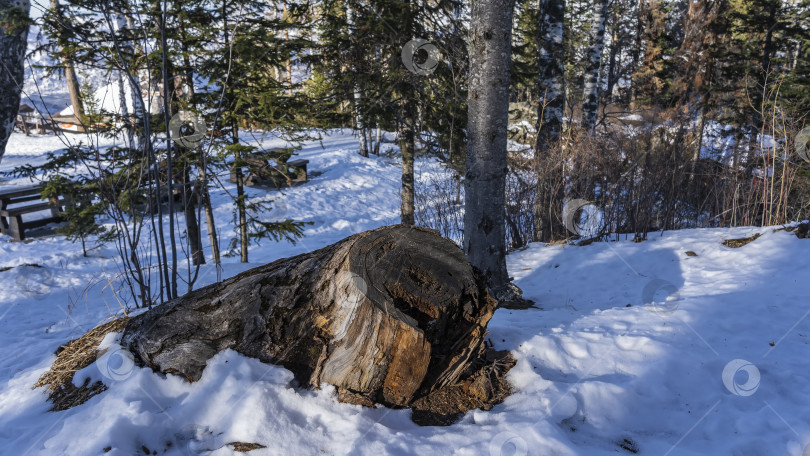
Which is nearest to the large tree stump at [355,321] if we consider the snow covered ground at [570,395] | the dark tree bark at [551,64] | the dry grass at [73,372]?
the snow covered ground at [570,395]

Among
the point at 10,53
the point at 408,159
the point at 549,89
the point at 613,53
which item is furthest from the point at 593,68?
the point at 613,53

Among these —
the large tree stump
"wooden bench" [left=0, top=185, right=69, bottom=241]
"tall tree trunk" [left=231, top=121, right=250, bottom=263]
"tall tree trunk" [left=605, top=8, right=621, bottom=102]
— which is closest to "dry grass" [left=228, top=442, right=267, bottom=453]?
the large tree stump

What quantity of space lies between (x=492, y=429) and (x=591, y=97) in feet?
32.4

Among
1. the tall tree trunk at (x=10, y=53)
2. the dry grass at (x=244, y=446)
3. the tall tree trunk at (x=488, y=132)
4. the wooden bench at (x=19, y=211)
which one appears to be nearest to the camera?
the dry grass at (x=244, y=446)

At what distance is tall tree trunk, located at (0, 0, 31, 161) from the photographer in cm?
497

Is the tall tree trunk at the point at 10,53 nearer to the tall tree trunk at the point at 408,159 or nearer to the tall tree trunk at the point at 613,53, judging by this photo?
the tall tree trunk at the point at 408,159

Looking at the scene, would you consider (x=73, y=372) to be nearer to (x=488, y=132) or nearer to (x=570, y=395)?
(x=570, y=395)

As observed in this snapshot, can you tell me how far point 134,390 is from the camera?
1987 millimetres

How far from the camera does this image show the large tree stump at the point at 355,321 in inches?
75.6

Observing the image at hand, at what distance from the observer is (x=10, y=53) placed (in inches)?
202

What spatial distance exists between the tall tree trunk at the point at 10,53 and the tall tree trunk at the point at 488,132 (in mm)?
5087

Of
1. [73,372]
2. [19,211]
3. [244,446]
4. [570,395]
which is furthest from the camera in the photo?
[19,211]

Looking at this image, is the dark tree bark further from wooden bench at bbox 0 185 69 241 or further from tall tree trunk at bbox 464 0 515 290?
wooden bench at bbox 0 185 69 241

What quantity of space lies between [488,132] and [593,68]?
8256 millimetres
